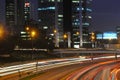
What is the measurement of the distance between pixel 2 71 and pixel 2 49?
2499 inches

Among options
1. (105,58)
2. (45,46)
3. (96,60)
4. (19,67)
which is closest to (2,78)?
(19,67)

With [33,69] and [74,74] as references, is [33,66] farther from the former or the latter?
[74,74]

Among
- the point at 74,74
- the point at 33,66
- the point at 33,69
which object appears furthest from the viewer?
the point at 33,66

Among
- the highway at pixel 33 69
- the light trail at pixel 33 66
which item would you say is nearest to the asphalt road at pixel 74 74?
the highway at pixel 33 69

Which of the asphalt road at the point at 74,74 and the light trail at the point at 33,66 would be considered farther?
the light trail at the point at 33,66

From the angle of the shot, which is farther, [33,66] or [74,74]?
[33,66]

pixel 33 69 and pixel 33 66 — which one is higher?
pixel 33 66

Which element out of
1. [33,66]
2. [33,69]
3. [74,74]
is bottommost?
[74,74]

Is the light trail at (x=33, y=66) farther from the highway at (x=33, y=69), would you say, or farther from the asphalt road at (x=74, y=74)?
the asphalt road at (x=74, y=74)

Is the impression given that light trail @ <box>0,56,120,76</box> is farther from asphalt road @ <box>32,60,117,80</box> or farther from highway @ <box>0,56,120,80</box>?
asphalt road @ <box>32,60,117,80</box>

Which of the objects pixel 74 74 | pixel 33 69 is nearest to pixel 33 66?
pixel 33 69

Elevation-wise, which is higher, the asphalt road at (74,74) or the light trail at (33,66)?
the light trail at (33,66)

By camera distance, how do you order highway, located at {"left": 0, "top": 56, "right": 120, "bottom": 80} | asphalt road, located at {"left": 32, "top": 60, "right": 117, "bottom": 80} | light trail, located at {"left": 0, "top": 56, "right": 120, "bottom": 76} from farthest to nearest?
light trail, located at {"left": 0, "top": 56, "right": 120, "bottom": 76} < asphalt road, located at {"left": 32, "top": 60, "right": 117, "bottom": 80} < highway, located at {"left": 0, "top": 56, "right": 120, "bottom": 80}

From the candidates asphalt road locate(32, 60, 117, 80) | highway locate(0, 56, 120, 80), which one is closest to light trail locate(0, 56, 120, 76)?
highway locate(0, 56, 120, 80)
